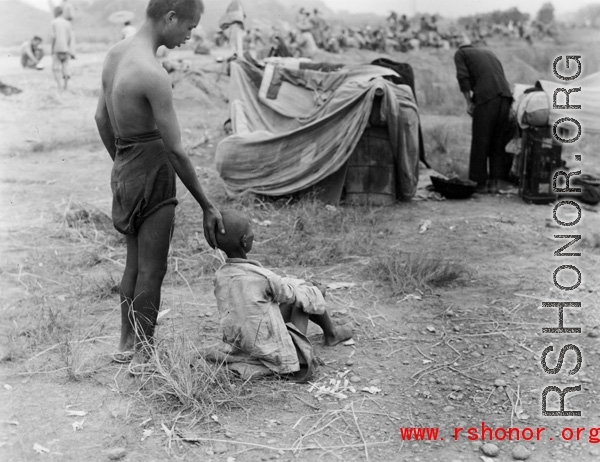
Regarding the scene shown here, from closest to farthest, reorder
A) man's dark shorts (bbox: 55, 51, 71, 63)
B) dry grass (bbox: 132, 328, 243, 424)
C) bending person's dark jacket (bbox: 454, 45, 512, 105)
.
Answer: dry grass (bbox: 132, 328, 243, 424) → bending person's dark jacket (bbox: 454, 45, 512, 105) → man's dark shorts (bbox: 55, 51, 71, 63)

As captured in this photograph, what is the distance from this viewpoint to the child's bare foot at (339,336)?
3.83 meters

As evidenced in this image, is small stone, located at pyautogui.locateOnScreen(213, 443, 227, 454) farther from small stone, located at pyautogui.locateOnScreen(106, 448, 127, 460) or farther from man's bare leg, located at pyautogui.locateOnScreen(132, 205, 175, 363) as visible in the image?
man's bare leg, located at pyautogui.locateOnScreen(132, 205, 175, 363)

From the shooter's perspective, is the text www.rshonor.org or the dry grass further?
the dry grass

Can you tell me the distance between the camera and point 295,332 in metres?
3.49

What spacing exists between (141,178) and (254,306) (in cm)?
77

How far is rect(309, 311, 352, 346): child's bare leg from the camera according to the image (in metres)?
3.74

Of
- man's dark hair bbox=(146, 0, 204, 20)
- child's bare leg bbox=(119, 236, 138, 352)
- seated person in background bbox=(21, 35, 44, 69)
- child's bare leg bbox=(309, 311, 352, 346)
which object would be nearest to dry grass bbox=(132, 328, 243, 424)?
child's bare leg bbox=(119, 236, 138, 352)

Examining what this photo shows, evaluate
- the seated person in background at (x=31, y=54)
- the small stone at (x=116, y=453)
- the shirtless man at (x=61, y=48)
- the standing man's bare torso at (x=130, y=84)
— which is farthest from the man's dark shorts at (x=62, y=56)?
the small stone at (x=116, y=453)

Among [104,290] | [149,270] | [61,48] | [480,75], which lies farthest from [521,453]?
[61,48]

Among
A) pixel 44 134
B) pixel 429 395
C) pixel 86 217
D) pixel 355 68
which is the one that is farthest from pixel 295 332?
pixel 44 134

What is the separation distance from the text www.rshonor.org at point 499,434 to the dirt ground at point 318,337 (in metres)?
0.03

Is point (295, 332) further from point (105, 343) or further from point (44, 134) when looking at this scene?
point (44, 134)

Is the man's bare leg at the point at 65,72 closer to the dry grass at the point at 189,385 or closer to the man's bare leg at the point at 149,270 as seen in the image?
the man's bare leg at the point at 149,270

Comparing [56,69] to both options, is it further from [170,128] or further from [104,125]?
[170,128]
